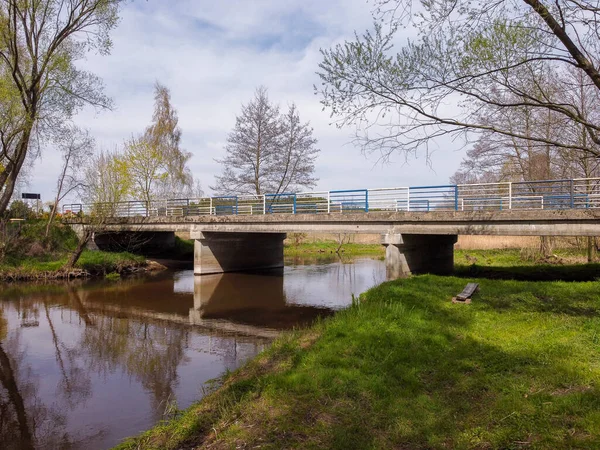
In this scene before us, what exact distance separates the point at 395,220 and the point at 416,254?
240 cm

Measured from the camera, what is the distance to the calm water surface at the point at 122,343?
6691mm

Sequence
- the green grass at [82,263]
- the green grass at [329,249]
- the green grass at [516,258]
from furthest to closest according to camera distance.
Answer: the green grass at [329,249] → the green grass at [516,258] → the green grass at [82,263]

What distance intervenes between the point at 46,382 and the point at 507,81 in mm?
10266

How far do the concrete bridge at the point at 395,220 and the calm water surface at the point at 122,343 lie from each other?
2817mm

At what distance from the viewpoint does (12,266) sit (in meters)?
23.1

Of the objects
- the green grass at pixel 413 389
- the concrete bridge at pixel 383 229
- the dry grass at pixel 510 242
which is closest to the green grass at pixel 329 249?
the dry grass at pixel 510 242

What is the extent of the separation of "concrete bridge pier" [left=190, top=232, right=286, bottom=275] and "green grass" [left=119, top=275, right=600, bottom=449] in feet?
54.2

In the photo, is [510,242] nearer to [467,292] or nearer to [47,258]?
[467,292]

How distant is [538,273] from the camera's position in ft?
61.2

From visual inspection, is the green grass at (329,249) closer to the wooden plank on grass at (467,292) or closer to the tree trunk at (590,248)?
the tree trunk at (590,248)

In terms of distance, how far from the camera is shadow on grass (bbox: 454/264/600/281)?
57.5 feet

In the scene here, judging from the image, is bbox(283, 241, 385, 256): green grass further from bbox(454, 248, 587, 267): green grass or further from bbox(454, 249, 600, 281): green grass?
bbox(454, 249, 600, 281): green grass

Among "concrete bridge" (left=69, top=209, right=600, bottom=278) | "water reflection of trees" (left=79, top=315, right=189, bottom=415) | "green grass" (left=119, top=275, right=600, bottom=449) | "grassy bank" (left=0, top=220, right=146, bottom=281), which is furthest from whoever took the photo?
"grassy bank" (left=0, top=220, right=146, bottom=281)

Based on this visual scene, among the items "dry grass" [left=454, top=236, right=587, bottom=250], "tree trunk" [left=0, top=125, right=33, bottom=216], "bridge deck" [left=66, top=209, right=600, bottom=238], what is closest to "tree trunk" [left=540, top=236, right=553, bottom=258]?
"dry grass" [left=454, top=236, right=587, bottom=250]
